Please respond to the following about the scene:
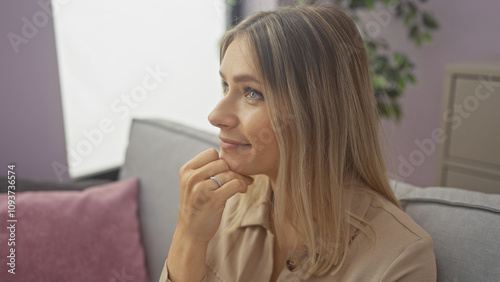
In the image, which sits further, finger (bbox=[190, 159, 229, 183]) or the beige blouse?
finger (bbox=[190, 159, 229, 183])

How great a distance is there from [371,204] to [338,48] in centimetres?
32

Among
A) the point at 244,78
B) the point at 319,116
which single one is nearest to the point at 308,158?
the point at 319,116

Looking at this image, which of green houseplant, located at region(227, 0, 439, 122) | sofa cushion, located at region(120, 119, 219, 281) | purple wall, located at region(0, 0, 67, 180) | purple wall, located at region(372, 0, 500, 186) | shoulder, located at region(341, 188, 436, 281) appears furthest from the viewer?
purple wall, located at region(372, 0, 500, 186)

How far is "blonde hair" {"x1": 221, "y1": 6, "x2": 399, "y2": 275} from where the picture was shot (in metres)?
0.80

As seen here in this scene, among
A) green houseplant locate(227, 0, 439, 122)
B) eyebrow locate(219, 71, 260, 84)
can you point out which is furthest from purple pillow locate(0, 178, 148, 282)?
green houseplant locate(227, 0, 439, 122)

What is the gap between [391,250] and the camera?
0.82 metres

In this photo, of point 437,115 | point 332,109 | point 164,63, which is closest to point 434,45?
point 437,115

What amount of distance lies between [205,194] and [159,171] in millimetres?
512

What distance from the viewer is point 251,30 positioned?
85cm

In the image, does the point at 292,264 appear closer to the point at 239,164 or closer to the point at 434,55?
the point at 239,164

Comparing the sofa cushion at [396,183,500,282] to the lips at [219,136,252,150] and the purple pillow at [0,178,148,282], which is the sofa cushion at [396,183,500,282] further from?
the purple pillow at [0,178,148,282]

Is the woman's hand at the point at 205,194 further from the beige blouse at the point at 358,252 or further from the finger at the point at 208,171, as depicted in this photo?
the beige blouse at the point at 358,252

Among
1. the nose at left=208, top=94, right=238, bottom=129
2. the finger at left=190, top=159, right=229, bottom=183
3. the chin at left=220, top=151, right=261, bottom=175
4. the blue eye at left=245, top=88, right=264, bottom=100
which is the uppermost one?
the blue eye at left=245, top=88, right=264, bottom=100

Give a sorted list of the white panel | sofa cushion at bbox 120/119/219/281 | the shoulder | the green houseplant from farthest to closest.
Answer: the green houseplant, the white panel, sofa cushion at bbox 120/119/219/281, the shoulder
